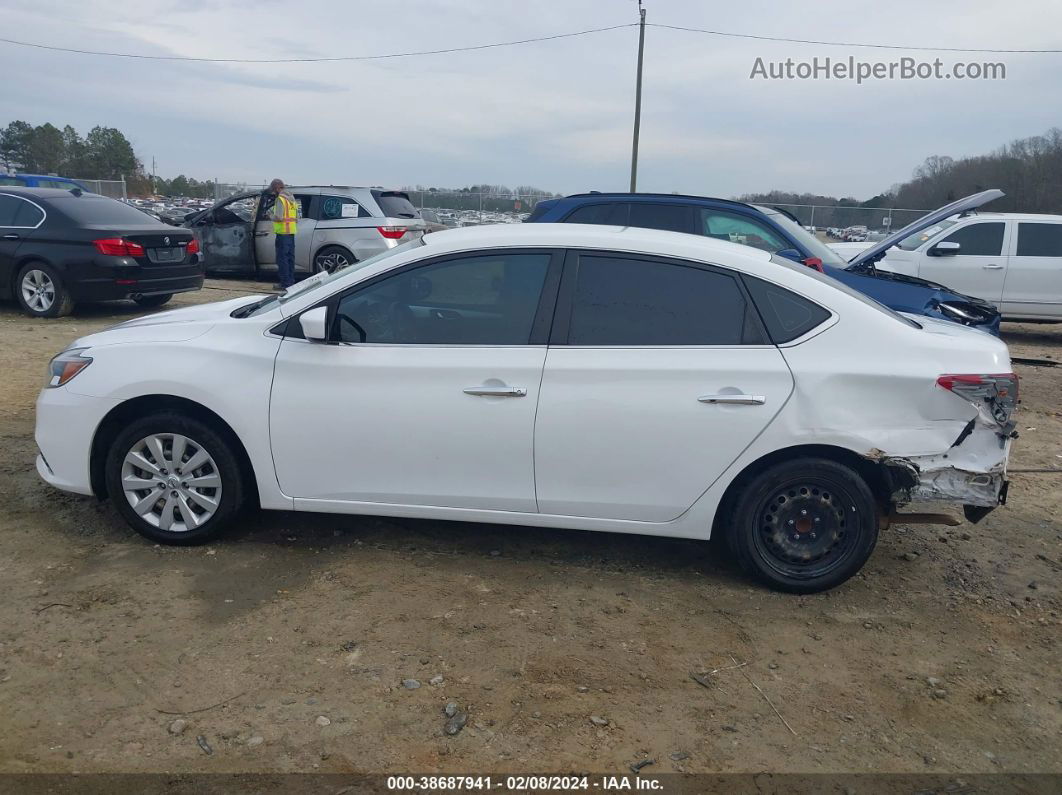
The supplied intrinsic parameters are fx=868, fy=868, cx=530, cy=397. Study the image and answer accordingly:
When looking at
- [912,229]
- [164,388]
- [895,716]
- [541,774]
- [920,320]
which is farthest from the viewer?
[912,229]

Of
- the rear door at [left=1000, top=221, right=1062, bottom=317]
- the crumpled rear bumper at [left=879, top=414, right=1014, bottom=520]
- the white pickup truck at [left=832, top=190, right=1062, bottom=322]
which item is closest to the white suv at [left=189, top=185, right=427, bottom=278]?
the white pickup truck at [left=832, top=190, right=1062, bottom=322]

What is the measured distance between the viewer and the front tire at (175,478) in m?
4.28

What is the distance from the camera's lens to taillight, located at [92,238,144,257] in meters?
10.2

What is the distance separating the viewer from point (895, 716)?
10.6ft

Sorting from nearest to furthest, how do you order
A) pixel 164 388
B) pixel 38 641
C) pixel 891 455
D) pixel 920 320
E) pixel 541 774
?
pixel 541 774 → pixel 38 641 → pixel 891 455 → pixel 164 388 → pixel 920 320

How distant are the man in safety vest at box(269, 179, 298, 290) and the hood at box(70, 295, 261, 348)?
8904mm

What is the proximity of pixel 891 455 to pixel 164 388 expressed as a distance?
3.46 m

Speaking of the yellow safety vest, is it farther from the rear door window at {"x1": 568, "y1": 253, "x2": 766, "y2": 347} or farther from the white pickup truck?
the rear door window at {"x1": 568, "y1": 253, "x2": 766, "y2": 347}

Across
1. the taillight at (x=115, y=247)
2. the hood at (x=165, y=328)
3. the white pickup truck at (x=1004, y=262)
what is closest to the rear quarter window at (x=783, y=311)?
the hood at (x=165, y=328)

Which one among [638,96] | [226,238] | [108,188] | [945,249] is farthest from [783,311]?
[108,188]

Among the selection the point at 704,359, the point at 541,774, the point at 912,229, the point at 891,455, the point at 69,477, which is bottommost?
the point at 541,774

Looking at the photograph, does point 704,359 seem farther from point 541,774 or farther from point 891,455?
point 541,774

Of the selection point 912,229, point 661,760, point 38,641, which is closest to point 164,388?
point 38,641

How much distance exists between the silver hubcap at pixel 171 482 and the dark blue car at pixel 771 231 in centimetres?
439
